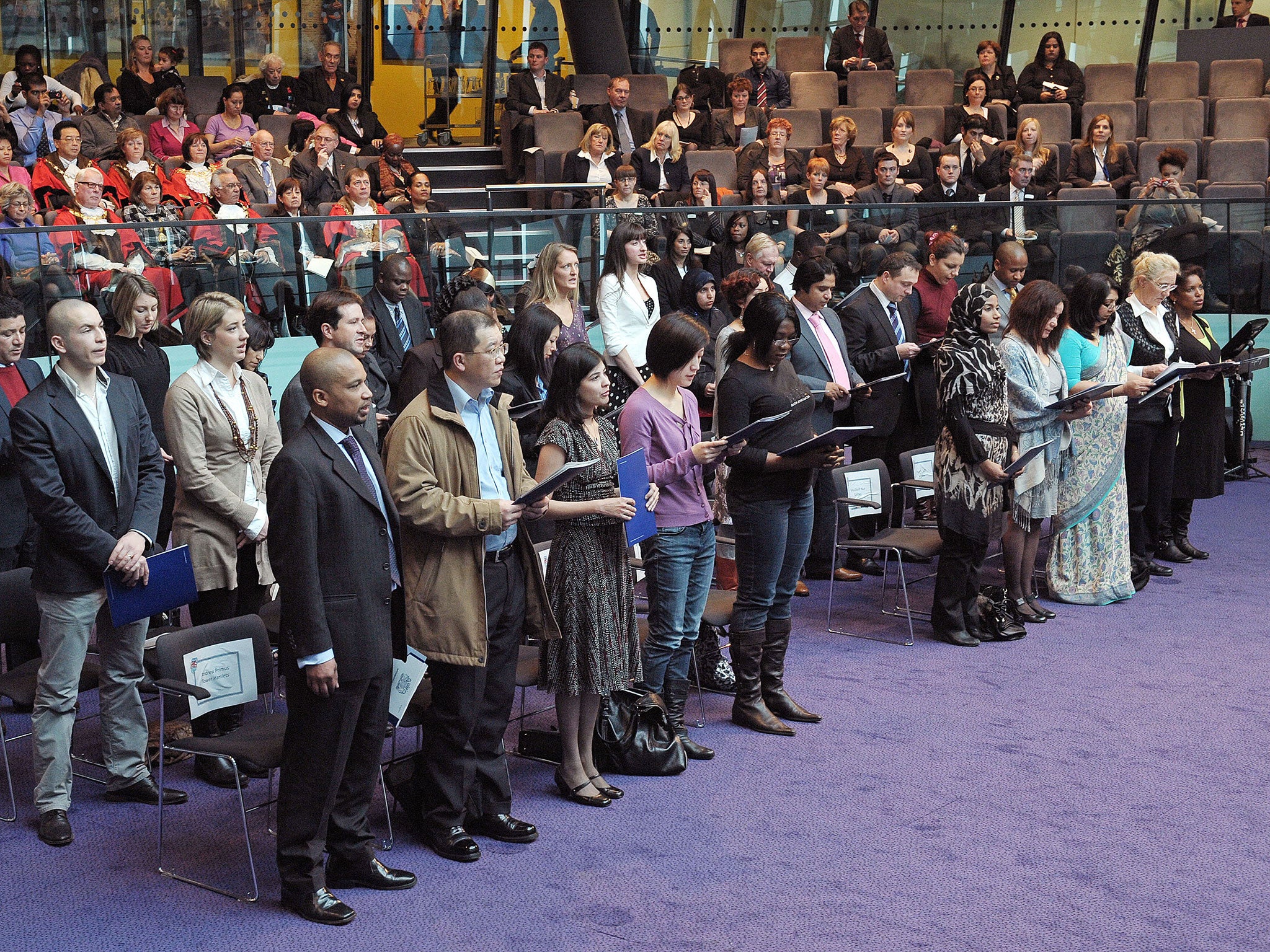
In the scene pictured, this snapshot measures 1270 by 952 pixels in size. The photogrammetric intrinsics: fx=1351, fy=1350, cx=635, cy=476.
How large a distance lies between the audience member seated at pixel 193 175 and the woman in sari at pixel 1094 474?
6.07 m

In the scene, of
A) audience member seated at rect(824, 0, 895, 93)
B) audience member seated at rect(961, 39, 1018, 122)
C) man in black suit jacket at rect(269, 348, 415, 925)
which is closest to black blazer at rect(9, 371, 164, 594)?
man in black suit jacket at rect(269, 348, 415, 925)

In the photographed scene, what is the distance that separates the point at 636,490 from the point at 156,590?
1.47m

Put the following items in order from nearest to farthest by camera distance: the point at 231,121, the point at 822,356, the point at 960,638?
1. the point at 960,638
2. the point at 822,356
3. the point at 231,121

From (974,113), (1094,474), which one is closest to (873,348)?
(1094,474)

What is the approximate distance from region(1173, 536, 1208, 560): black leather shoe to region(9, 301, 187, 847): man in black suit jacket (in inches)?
220

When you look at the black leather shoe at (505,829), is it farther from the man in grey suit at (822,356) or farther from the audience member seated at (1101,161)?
the audience member seated at (1101,161)

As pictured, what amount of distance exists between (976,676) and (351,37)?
476 inches

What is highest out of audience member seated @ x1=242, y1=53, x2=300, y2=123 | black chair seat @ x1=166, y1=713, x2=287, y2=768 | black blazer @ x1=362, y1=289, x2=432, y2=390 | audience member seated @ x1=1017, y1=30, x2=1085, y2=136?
audience member seated @ x1=1017, y1=30, x2=1085, y2=136

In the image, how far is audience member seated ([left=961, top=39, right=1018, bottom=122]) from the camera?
13.5 meters

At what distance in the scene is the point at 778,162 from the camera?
10.8 m

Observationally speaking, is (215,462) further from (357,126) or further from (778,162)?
(357,126)

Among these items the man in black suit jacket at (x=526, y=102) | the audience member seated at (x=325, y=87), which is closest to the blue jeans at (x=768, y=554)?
the man in black suit jacket at (x=526, y=102)

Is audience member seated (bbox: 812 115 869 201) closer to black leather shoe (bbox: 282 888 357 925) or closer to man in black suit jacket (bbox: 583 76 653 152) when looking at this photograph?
man in black suit jacket (bbox: 583 76 653 152)

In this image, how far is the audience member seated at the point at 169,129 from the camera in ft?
36.0
